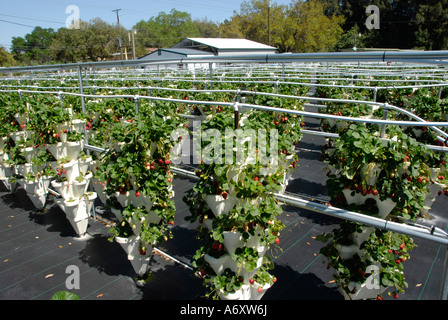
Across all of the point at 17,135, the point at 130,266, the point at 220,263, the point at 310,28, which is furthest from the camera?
the point at 310,28

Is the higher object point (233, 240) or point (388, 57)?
point (388, 57)

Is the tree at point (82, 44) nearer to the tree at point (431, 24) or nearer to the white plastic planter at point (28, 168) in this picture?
the tree at point (431, 24)

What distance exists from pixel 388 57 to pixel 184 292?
268cm

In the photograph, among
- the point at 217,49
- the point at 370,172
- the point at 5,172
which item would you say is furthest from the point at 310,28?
the point at 370,172

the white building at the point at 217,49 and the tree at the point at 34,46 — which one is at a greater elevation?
the tree at the point at 34,46

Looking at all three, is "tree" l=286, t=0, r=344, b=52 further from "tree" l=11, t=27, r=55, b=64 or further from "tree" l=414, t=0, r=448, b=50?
"tree" l=11, t=27, r=55, b=64

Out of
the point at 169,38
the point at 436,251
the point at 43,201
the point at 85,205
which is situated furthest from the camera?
the point at 169,38

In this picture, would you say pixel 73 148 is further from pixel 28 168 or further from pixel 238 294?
pixel 238 294

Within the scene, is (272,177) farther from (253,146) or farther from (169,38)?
(169,38)

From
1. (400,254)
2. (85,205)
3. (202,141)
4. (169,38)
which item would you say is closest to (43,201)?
(85,205)

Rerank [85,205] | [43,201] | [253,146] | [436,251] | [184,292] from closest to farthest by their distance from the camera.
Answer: [253,146], [184,292], [436,251], [85,205], [43,201]

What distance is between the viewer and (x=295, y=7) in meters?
37.0

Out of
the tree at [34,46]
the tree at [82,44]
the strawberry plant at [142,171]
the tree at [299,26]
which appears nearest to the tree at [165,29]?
the tree at [82,44]

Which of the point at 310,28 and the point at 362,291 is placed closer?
the point at 362,291
